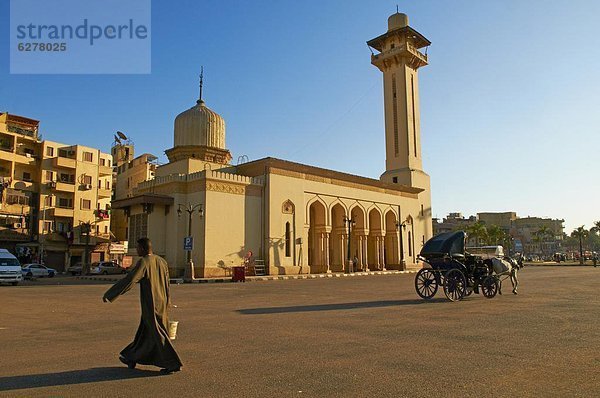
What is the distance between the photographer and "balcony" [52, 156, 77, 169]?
43.2 meters

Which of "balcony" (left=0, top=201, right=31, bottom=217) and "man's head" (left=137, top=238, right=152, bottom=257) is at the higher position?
"balcony" (left=0, top=201, right=31, bottom=217)

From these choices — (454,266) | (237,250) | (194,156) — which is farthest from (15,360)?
(194,156)

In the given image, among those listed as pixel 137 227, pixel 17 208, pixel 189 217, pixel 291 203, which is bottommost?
pixel 137 227

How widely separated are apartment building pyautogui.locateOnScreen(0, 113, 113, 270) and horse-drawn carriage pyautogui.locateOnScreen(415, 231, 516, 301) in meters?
35.9

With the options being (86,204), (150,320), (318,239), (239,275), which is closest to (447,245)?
(150,320)

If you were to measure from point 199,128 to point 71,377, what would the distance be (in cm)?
3159

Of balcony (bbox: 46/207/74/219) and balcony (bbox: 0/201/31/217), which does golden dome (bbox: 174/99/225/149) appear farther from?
balcony (bbox: 0/201/31/217)

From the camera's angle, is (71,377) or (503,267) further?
(503,267)

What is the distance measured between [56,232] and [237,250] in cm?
2271

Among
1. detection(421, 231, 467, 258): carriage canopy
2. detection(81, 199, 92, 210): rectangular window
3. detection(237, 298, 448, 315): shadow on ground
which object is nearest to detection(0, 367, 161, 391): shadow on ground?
detection(237, 298, 448, 315): shadow on ground

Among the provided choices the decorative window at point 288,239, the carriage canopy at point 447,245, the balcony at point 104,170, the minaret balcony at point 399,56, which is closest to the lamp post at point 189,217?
the decorative window at point 288,239

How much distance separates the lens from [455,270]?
13430mm

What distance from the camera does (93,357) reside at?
6.24m

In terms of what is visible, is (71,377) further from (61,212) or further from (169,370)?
(61,212)
